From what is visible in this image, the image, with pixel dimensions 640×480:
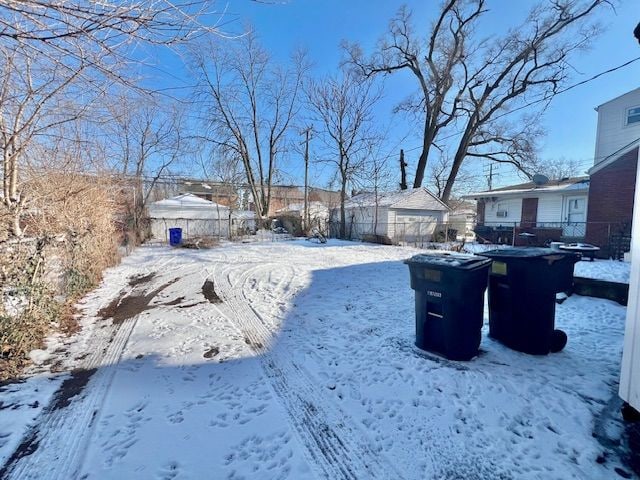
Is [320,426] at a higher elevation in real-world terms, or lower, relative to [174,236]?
lower

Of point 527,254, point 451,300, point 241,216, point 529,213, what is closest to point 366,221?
point 241,216

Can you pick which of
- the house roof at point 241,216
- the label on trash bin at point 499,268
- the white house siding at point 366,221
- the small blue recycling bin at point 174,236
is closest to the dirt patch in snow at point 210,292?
the label on trash bin at point 499,268

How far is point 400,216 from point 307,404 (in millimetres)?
18845

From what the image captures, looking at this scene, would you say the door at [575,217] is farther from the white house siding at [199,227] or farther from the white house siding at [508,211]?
the white house siding at [199,227]

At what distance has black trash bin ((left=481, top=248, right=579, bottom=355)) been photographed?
10.7ft

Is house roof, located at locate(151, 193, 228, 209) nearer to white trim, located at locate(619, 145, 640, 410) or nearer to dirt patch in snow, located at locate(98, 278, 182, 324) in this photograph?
dirt patch in snow, located at locate(98, 278, 182, 324)

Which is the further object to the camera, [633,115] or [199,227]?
[199,227]

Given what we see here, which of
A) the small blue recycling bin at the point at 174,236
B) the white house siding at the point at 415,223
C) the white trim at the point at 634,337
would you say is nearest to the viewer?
the white trim at the point at 634,337

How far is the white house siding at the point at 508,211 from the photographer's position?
19.9 meters

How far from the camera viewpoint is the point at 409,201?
807 inches

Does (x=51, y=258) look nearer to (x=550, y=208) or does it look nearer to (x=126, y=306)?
(x=126, y=306)

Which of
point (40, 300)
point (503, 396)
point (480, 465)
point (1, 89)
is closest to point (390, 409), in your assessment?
point (480, 465)

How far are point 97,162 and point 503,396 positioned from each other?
31.5ft

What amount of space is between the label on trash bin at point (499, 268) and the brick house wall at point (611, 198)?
1305 centimetres
